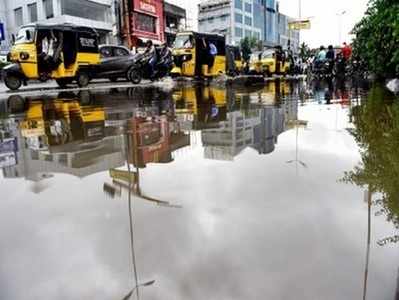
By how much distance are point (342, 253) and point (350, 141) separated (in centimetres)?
301

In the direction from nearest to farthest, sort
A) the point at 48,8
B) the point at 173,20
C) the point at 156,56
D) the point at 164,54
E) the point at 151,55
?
the point at 151,55 → the point at 156,56 → the point at 164,54 → the point at 48,8 → the point at 173,20

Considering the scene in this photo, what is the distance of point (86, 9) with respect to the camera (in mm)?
38781

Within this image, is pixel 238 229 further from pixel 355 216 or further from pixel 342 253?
pixel 355 216

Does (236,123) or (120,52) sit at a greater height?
(120,52)

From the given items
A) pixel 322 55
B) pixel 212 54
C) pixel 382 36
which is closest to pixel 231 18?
pixel 322 55

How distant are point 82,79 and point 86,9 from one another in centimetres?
2495

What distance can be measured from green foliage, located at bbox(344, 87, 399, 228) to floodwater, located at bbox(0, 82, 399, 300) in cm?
2

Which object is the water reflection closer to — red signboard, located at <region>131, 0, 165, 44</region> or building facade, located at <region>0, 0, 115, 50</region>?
building facade, located at <region>0, 0, 115, 50</region>

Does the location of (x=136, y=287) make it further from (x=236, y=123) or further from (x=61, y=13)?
(x=61, y=13)

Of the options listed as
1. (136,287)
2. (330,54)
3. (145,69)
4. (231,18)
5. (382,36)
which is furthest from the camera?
(231,18)

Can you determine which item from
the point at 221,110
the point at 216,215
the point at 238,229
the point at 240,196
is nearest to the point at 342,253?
the point at 238,229

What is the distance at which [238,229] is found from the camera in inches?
Result: 101

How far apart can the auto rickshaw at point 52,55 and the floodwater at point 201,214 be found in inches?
375

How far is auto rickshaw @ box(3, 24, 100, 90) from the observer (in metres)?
14.3
